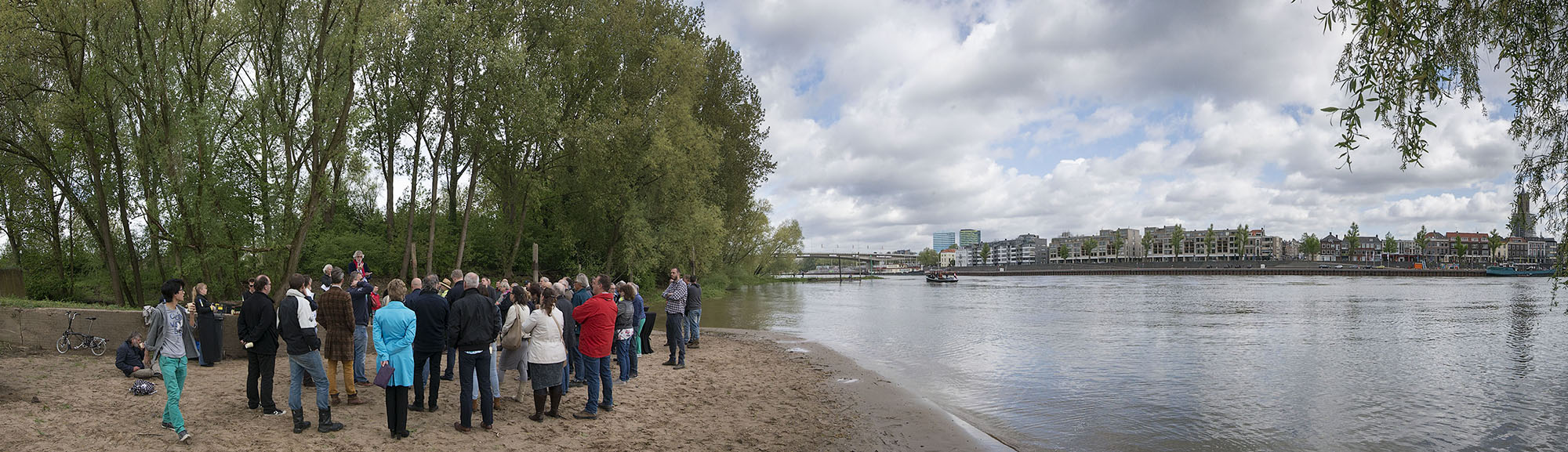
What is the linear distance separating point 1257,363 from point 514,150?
2433 centimetres

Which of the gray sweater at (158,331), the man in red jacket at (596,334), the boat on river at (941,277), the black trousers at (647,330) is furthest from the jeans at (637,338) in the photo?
the boat on river at (941,277)

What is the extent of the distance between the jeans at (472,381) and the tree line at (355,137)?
39.8ft

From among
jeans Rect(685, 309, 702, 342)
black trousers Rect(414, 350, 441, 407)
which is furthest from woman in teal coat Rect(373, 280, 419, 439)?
jeans Rect(685, 309, 702, 342)

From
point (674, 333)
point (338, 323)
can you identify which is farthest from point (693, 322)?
point (338, 323)

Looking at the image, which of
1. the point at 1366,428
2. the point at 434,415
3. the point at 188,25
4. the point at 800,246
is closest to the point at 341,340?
the point at 434,415

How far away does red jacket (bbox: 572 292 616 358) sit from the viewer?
895cm

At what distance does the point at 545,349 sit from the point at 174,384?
3.35m

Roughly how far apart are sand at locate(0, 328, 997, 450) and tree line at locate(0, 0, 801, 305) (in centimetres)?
748

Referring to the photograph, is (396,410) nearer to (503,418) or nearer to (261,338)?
(503,418)

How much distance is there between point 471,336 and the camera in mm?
7902

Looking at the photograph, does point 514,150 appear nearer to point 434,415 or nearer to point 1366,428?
point 434,415

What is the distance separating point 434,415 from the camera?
8.76m

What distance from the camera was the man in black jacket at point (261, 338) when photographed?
25.9 ft

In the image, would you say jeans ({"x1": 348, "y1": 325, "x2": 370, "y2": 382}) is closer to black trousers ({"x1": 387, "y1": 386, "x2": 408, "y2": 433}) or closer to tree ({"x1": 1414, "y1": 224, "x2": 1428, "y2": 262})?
black trousers ({"x1": 387, "y1": 386, "x2": 408, "y2": 433})
